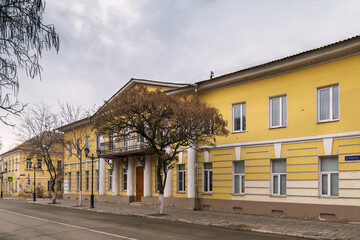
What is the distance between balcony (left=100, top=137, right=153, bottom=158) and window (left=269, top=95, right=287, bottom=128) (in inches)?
353

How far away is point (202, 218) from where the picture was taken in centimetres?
1912

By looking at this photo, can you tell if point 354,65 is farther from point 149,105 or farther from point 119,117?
point 119,117

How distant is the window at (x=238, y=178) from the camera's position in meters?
21.9

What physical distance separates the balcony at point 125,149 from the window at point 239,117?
6.43 m

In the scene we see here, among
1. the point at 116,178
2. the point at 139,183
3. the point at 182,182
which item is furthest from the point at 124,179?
the point at 182,182

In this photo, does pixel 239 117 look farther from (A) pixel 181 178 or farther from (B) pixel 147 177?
(B) pixel 147 177

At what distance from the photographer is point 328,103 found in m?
18.2

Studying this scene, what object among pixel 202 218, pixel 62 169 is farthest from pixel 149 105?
pixel 62 169

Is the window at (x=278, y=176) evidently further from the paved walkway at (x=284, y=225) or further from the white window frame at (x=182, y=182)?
the white window frame at (x=182, y=182)

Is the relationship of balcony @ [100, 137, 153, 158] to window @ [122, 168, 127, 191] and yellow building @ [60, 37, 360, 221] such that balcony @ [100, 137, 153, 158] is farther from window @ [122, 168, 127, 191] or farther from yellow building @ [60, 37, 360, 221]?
yellow building @ [60, 37, 360, 221]

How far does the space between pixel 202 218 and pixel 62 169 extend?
2840 cm

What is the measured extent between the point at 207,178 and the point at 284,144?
6.02 meters

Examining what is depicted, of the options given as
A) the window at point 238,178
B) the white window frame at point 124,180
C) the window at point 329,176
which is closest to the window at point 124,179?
the white window frame at point 124,180

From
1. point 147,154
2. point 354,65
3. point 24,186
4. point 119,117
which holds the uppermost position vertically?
point 354,65
